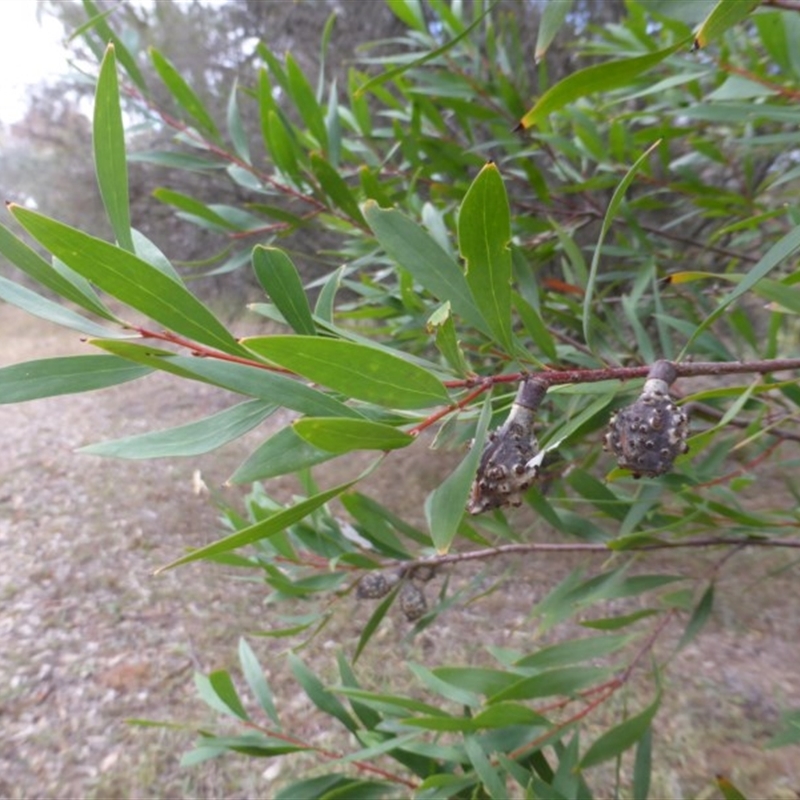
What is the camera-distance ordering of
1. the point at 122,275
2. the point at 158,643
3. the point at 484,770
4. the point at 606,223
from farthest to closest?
the point at 158,643 → the point at 484,770 → the point at 606,223 → the point at 122,275

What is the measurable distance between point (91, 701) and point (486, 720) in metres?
1.50

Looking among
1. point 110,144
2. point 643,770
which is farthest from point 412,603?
point 110,144

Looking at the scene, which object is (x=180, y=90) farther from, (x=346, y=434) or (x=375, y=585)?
(x=346, y=434)

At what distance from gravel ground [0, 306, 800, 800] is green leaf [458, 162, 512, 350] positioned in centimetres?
80

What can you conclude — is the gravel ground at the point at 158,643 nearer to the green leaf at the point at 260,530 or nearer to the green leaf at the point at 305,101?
the green leaf at the point at 305,101

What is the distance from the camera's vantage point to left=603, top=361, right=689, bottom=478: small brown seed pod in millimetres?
315

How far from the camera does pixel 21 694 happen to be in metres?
1.75

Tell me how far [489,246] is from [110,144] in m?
0.16

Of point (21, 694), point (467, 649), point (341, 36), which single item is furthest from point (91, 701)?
point (341, 36)

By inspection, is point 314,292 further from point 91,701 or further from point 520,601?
point 91,701

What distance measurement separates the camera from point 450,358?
348 millimetres

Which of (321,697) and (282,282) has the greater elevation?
(282,282)

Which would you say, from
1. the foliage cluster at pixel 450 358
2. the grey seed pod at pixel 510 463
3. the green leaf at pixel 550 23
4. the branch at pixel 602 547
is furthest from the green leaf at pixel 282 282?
the branch at pixel 602 547

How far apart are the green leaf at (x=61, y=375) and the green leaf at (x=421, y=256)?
12 centimetres
